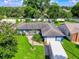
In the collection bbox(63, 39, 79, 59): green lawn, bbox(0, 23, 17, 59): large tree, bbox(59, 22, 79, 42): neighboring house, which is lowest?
bbox(63, 39, 79, 59): green lawn

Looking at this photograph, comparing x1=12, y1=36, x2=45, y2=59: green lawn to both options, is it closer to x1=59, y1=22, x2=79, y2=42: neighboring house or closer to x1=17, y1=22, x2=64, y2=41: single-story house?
x1=17, y1=22, x2=64, y2=41: single-story house

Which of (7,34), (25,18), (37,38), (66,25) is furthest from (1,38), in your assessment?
(25,18)

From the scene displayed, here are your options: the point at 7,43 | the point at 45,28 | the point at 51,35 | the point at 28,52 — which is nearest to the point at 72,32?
the point at 51,35

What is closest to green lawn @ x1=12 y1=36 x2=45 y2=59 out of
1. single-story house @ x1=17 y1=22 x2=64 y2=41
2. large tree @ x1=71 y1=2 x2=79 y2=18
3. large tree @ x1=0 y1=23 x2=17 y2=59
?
single-story house @ x1=17 y1=22 x2=64 y2=41

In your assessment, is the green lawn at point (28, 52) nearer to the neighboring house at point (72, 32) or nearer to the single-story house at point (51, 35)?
the single-story house at point (51, 35)

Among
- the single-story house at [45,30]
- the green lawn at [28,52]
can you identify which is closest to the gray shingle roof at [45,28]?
the single-story house at [45,30]

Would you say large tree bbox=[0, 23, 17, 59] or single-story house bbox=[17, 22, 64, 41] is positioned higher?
large tree bbox=[0, 23, 17, 59]
